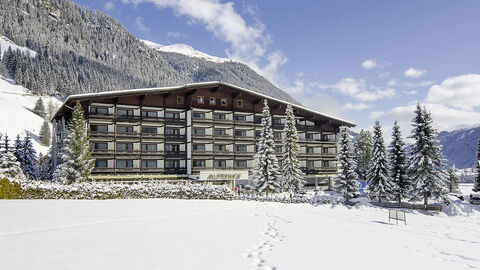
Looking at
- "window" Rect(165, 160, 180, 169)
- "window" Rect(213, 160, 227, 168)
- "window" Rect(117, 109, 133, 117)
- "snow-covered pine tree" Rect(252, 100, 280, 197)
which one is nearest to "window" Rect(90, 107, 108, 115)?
"window" Rect(117, 109, 133, 117)

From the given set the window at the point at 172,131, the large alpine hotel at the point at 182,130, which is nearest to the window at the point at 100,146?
the large alpine hotel at the point at 182,130

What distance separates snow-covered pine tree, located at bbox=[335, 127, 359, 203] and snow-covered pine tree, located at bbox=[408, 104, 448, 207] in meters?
6.72

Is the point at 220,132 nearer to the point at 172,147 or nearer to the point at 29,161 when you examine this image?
the point at 172,147

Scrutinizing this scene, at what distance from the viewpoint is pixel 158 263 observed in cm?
673

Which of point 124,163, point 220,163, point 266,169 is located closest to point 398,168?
point 266,169

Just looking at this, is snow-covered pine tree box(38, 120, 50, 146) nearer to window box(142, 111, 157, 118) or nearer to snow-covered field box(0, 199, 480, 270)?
window box(142, 111, 157, 118)

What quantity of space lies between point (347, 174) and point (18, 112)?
386 ft

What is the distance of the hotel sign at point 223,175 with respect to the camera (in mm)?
45209

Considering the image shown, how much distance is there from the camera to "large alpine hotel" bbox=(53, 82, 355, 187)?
4100 cm

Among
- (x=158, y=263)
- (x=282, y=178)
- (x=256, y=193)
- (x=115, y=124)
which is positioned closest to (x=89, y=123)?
(x=115, y=124)

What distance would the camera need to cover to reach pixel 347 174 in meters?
40.6

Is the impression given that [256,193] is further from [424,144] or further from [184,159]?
[424,144]

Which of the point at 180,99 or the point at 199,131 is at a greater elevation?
the point at 180,99

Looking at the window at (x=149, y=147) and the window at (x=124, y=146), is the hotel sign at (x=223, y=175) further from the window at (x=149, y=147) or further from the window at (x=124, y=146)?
the window at (x=124, y=146)
